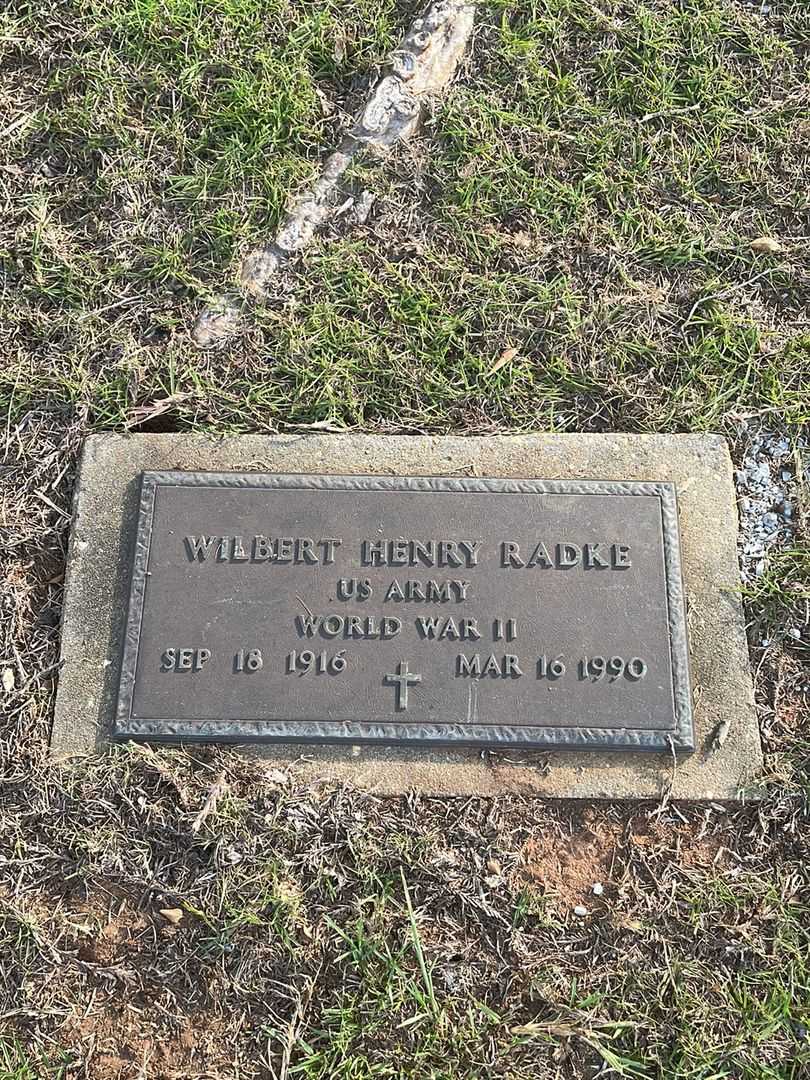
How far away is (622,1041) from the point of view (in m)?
1.95

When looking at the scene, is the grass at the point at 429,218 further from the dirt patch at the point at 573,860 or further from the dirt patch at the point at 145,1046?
the dirt patch at the point at 145,1046

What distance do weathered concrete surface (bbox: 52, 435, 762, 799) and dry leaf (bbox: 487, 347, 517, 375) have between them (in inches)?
9.4

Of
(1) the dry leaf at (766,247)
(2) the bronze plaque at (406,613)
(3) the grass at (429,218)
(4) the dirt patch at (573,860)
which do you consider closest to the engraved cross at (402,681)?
(2) the bronze plaque at (406,613)

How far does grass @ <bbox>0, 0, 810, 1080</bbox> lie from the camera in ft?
6.50

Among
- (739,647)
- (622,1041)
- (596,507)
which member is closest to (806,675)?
(739,647)

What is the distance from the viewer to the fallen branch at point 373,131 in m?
2.58

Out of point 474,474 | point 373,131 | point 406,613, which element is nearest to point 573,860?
point 406,613

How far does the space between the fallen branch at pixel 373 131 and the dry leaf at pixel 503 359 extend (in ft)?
2.38

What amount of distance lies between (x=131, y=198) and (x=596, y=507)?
1801 mm

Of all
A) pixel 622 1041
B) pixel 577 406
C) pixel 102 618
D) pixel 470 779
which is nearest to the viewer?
pixel 622 1041

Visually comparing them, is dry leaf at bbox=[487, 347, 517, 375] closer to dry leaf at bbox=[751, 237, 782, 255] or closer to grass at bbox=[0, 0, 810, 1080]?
grass at bbox=[0, 0, 810, 1080]

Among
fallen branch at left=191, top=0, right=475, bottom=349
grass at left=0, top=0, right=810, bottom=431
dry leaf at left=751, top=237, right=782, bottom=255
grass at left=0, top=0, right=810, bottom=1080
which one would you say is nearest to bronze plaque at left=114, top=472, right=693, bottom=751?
grass at left=0, top=0, right=810, bottom=1080

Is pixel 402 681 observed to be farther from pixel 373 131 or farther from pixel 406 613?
pixel 373 131

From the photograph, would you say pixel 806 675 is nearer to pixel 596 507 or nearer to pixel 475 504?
pixel 596 507
